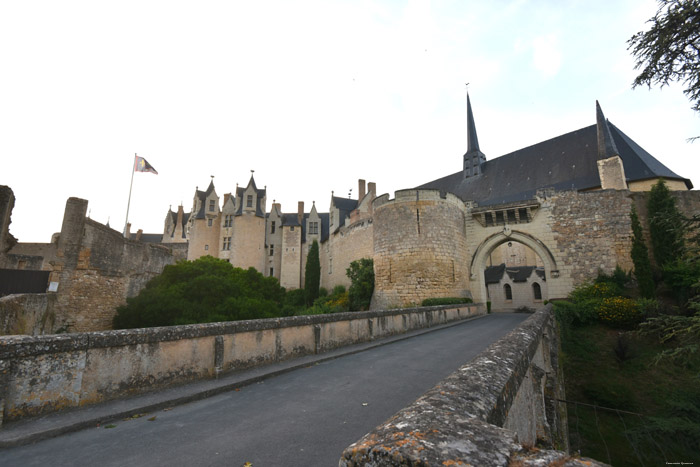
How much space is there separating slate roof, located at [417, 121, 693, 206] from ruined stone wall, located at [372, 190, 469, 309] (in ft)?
27.1

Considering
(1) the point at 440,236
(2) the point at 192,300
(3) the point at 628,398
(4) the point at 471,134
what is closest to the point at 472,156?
(4) the point at 471,134

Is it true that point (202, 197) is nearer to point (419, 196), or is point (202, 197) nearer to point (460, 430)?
point (419, 196)

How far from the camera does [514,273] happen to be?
3194cm

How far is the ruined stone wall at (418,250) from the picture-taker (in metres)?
18.0

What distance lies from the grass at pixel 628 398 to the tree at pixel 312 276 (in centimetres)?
2156

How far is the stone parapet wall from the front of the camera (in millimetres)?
2756

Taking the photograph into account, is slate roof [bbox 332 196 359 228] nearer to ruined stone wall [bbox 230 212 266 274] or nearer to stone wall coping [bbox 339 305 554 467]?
ruined stone wall [bbox 230 212 266 274]

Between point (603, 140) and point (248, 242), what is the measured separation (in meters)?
29.9

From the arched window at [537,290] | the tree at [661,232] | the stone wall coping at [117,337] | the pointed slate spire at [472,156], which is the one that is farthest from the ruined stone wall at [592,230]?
the stone wall coping at [117,337]

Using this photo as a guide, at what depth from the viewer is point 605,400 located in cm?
948

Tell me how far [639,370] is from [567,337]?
2.23 meters

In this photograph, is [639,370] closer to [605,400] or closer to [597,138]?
[605,400]

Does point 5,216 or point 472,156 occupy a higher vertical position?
point 472,156

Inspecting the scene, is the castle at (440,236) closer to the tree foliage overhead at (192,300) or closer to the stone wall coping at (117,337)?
the tree foliage overhead at (192,300)
